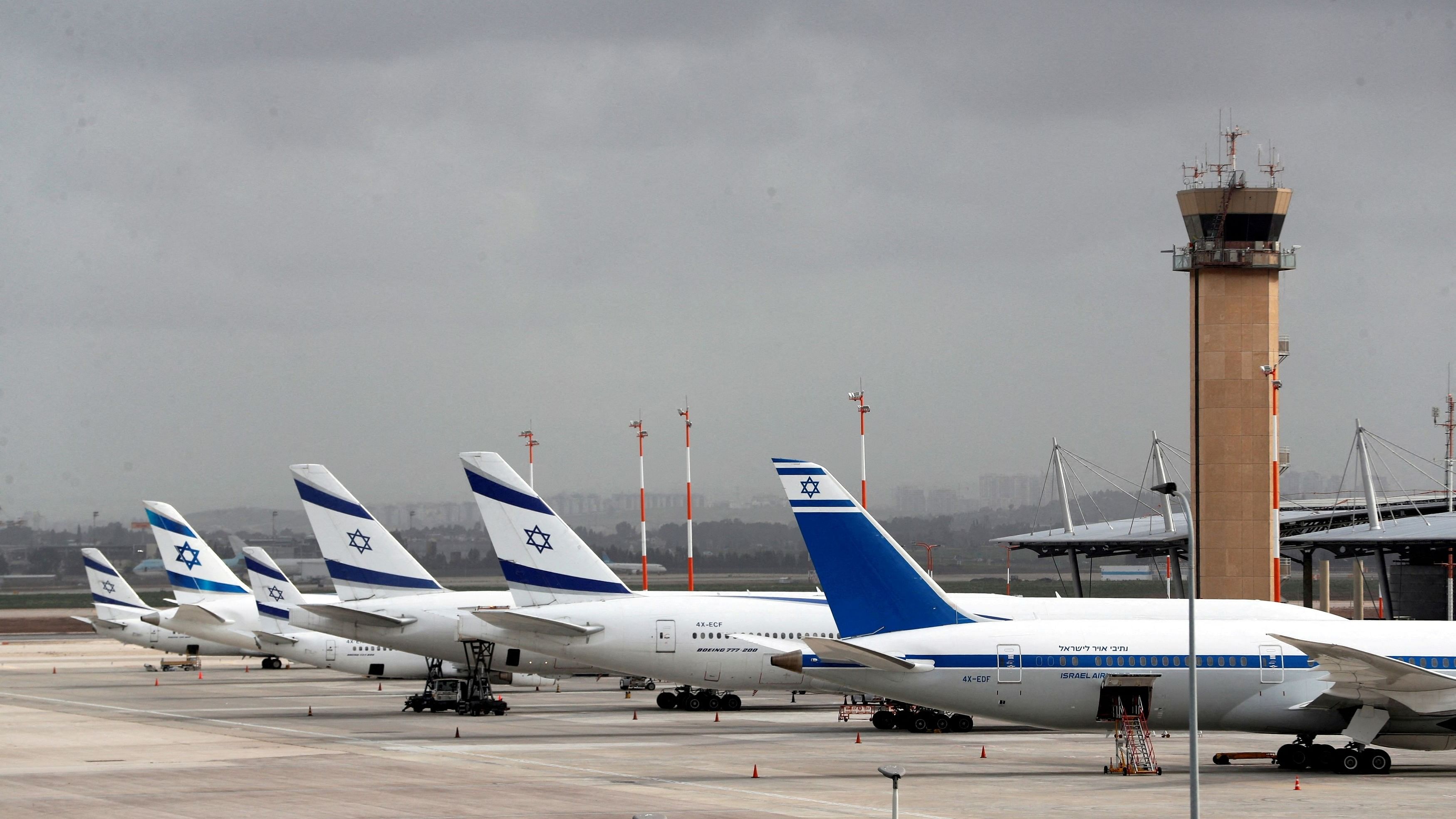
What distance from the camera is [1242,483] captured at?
235ft

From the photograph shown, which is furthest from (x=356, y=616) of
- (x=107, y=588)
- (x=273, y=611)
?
(x=107, y=588)

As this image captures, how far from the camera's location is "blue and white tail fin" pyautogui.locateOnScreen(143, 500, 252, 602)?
76250 mm

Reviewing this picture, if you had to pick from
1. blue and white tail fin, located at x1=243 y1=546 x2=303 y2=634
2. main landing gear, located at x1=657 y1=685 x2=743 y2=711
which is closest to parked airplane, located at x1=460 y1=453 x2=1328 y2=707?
main landing gear, located at x1=657 y1=685 x2=743 y2=711

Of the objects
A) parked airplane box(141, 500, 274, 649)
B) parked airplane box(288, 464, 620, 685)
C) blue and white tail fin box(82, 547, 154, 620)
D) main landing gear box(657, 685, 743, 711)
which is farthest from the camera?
blue and white tail fin box(82, 547, 154, 620)

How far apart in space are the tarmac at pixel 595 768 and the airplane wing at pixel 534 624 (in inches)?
113

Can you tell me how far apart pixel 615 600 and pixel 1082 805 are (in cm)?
2147

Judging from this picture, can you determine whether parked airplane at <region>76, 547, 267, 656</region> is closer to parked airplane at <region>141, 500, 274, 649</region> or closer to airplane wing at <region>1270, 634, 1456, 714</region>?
parked airplane at <region>141, 500, 274, 649</region>

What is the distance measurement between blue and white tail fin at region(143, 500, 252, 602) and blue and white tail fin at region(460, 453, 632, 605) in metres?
30.2

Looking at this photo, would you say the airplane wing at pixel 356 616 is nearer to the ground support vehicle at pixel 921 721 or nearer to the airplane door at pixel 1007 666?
the ground support vehicle at pixel 921 721

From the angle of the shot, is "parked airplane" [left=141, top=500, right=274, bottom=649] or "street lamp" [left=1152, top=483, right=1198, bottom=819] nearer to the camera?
"street lamp" [left=1152, top=483, right=1198, bottom=819]

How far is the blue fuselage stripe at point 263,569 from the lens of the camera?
226 feet

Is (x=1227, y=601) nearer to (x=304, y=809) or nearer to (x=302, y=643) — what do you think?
(x=304, y=809)

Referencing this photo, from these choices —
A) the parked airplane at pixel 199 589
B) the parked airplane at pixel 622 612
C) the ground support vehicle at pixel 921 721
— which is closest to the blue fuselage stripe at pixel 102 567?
the parked airplane at pixel 199 589

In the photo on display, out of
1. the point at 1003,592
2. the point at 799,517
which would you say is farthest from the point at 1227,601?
the point at 1003,592
